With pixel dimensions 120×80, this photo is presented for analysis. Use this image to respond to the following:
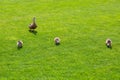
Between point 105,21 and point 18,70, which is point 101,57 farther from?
point 105,21

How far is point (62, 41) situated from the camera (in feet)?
65.3

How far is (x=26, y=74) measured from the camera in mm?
15469

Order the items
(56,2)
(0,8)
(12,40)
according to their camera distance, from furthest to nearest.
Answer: (56,2)
(0,8)
(12,40)

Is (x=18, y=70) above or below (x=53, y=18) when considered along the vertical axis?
below

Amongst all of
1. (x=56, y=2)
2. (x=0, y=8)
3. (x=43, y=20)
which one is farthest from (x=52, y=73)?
(x=56, y=2)

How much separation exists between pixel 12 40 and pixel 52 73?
5.18 metres

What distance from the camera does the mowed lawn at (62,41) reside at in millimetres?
15891

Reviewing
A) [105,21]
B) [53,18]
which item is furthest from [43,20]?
[105,21]

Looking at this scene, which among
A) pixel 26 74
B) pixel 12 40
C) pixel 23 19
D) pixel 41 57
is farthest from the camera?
pixel 23 19

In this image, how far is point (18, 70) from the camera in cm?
1585

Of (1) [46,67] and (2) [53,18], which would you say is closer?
(1) [46,67]

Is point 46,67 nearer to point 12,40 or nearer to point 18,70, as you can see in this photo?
point 18,70

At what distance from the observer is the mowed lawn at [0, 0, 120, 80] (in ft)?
52.1

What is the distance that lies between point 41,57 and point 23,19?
7.61 meters
